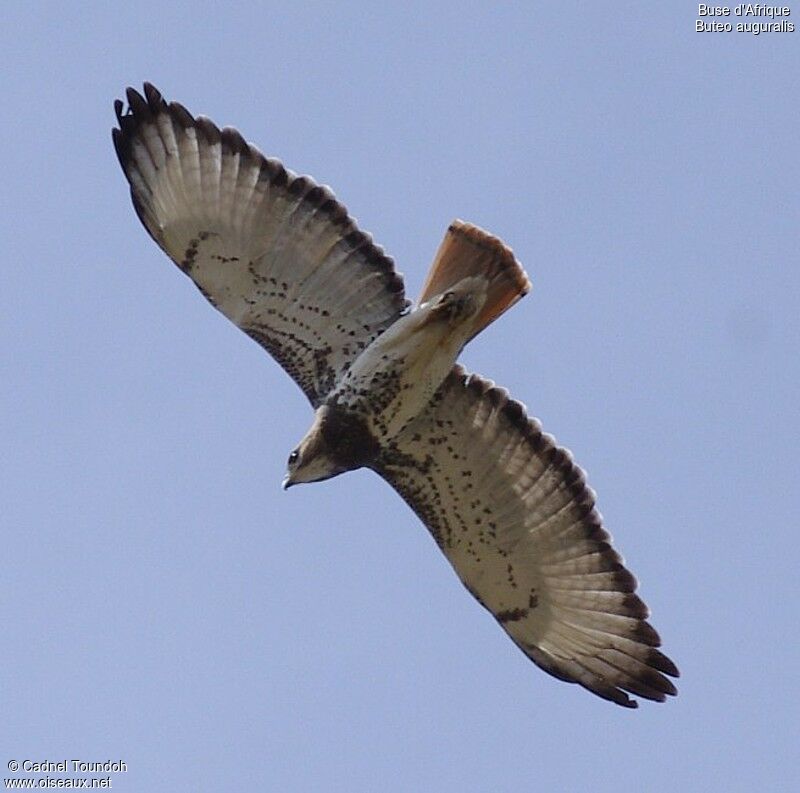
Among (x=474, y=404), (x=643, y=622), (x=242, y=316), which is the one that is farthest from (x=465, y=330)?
(x=643, y=622)

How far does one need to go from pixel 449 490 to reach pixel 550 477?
0.69m

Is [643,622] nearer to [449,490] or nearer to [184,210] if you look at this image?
[449,490]

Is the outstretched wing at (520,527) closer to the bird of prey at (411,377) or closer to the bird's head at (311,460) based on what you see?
the bird of prey at (411,377)

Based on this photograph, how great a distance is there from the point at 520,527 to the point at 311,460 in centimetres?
162

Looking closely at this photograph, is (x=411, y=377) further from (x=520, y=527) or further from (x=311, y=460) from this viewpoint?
(x=520, y=527)

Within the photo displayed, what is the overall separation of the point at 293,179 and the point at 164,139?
35.2 inches

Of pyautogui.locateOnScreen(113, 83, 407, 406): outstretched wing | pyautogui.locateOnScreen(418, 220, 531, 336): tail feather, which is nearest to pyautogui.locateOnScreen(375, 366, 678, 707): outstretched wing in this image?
pyautogui.locateOnScreen(418, 220, 531, 336): tail feather

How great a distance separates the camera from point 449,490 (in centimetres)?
1220

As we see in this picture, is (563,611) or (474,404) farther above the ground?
(474,404)

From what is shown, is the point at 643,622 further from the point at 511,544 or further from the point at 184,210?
the point at 184,210

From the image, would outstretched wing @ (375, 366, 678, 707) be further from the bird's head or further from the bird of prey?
the bird's head

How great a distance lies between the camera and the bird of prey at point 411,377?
11.6 meters

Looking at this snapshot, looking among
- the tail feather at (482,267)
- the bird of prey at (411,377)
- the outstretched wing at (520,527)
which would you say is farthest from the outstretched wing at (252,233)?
the outstretched wing at (520,527)

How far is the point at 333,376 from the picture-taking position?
39.2 feet
